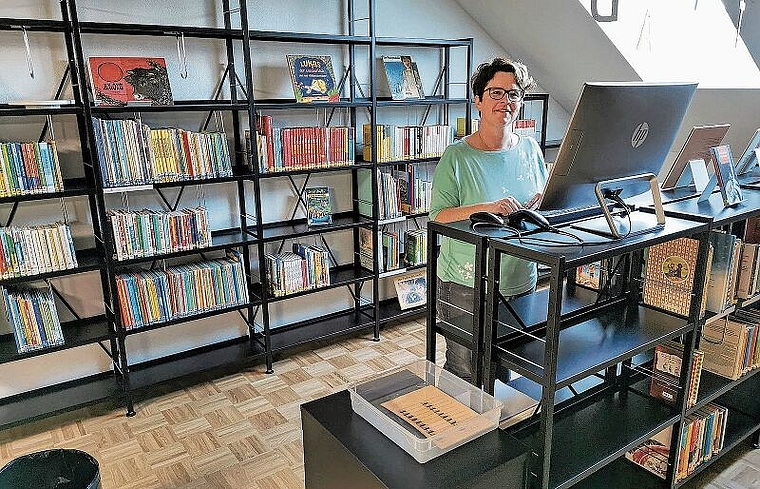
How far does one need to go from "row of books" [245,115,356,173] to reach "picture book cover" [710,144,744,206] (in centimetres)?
199

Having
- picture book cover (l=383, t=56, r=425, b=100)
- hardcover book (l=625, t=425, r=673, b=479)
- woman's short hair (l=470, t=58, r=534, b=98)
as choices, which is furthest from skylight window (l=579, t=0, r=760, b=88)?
hardcover book (l=625, t=425, r=673, b=479)

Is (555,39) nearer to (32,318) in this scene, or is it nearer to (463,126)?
(463,126)

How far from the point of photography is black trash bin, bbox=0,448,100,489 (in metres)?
1.81

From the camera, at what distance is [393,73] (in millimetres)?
3570

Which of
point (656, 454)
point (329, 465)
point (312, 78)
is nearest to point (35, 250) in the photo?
point (312, 78)

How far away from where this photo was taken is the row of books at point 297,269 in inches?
128

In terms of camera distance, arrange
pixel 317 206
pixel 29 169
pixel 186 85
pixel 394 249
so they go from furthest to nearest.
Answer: pixel 394 249 → pixel 317 206 → pixel 186 85 → pixel 29 169

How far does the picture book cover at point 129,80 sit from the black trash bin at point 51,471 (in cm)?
153

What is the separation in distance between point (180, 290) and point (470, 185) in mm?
1748

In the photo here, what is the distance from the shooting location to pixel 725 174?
193 cm

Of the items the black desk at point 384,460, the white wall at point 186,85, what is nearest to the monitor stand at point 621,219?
the black desk at point 384,460

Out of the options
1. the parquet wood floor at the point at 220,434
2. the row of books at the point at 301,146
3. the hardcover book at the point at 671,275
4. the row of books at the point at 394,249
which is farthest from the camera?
the row of books at the point at 394,249

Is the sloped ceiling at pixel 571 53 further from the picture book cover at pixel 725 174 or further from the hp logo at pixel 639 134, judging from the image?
the hp logo at pixel 639 134

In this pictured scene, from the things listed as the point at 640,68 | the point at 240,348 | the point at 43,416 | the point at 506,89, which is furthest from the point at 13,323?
the point at 640,68
